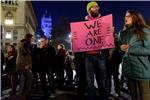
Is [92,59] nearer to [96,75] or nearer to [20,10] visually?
[96,75]

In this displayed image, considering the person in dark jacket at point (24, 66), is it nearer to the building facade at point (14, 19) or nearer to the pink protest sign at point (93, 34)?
the pink protest sign at point (93, 34)

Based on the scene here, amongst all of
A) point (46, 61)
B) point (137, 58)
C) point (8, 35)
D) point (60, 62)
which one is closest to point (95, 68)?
point (137, 58)

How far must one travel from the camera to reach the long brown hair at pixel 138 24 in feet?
19.4

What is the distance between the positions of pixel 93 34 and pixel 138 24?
204 cm

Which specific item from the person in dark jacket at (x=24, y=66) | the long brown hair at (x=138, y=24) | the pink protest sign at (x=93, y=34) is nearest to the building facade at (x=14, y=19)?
the person in dark jacket at (x=24, y=66)

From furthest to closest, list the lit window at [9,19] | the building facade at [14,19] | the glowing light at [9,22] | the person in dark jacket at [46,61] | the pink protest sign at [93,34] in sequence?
the lit window at [9,19]
the glowing light at [9,22]
the building facade at [14,19]
the person in dark jacket at [46,61]
the pink protest sign at [93,34]

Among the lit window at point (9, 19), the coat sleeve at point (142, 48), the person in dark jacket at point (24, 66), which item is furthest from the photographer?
the lit window at point (9, 19)

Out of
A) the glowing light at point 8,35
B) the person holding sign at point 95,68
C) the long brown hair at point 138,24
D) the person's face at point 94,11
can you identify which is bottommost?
the person holding sign at point 95,68

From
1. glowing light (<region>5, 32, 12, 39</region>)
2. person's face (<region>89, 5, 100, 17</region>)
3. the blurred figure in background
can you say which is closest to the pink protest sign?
person's face (<region>89, 5, 100, 17</region>)

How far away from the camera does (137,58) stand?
5.93 meters

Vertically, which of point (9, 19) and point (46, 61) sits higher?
point (9, 19)

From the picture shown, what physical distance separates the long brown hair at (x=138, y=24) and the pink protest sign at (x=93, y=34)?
1626mm

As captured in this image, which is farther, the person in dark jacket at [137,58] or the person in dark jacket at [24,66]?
the person in dark jacket at [24,66]

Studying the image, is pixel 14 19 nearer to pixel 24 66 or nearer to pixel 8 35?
pixel 8 35
